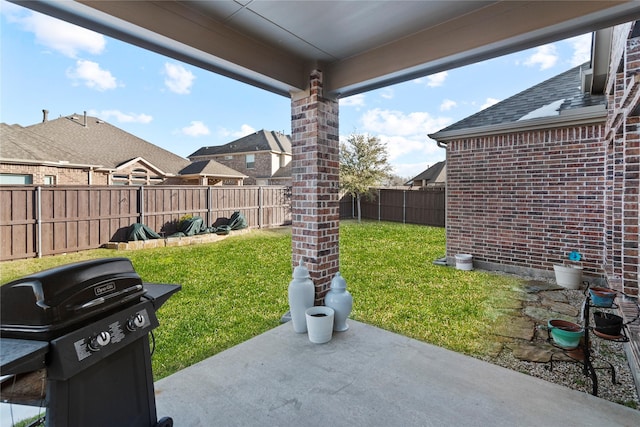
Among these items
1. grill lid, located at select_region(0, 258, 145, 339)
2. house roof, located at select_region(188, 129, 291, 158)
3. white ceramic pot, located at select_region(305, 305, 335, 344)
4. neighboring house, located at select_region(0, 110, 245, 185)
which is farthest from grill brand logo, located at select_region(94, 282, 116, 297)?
house roof, located at select_region(188, 129, 291, 158)

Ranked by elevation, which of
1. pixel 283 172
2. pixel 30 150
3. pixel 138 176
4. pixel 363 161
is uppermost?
pixel 283 172

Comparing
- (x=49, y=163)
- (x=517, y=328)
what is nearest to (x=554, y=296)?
(x=517, y=328)

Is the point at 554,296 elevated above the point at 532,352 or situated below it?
above

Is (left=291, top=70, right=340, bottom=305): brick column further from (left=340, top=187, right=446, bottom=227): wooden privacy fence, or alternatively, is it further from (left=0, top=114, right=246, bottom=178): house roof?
(left=340, top=187, right=446, bottom=227): wooden privacy fence

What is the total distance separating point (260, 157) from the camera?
68.3ft

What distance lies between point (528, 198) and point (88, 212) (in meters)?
9.15

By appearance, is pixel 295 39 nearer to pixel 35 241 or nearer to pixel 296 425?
pixel 296 425

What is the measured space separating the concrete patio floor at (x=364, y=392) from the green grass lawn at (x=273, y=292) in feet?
1.61

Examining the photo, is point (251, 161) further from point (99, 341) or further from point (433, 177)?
point (99, 341)

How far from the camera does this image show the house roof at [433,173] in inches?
752

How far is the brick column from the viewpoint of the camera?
3061 millimetres

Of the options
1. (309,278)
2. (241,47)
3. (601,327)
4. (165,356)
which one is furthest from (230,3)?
(601,327)

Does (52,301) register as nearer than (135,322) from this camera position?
Yes

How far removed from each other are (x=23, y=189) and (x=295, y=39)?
276 inches
